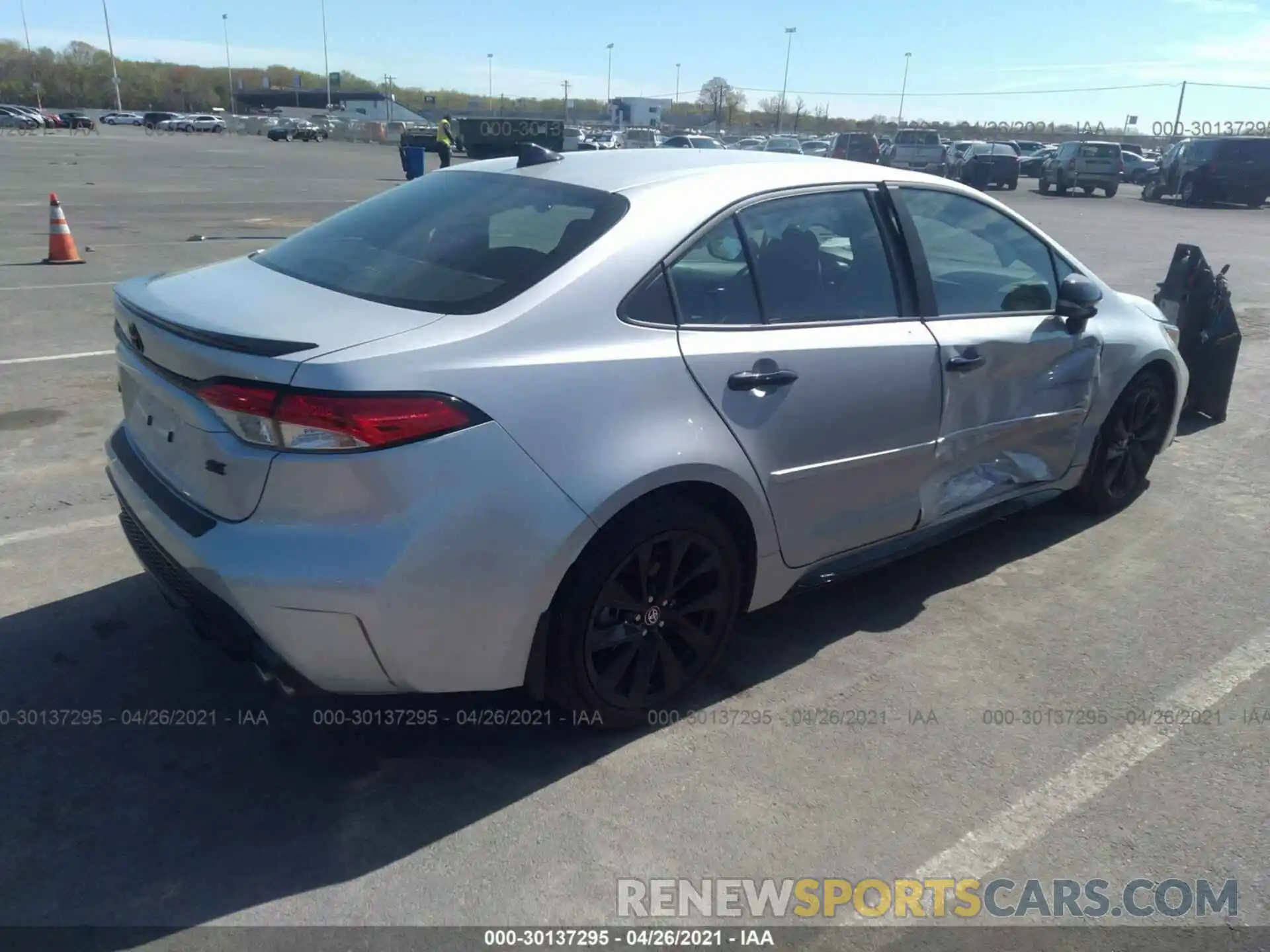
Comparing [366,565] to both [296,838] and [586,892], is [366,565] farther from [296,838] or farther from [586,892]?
[586,892]

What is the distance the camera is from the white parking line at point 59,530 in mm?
4340

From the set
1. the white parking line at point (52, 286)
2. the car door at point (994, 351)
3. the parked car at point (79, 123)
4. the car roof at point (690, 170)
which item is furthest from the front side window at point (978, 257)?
the parked car at point (79, 123)

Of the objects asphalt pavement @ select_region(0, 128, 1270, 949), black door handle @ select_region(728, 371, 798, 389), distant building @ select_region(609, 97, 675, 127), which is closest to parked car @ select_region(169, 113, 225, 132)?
distant building @ select_region(609, 97, 675, 127)

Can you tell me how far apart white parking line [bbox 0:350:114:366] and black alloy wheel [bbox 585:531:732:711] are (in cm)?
592

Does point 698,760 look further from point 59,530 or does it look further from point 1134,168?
point 1134,168

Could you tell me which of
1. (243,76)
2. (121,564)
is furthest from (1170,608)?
(243,76)

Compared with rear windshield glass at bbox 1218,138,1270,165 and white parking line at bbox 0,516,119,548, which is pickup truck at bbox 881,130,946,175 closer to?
rear windshield glass at bbox 1218,138,1270,165

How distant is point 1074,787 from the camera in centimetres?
304

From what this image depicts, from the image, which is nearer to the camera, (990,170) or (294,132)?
(990,170)

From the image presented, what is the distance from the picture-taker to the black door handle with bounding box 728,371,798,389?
10.3ft

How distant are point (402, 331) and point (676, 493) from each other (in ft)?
3.05

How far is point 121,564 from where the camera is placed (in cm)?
416

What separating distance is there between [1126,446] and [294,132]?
228 ft

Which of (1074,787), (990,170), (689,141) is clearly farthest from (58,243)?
(689,141)
